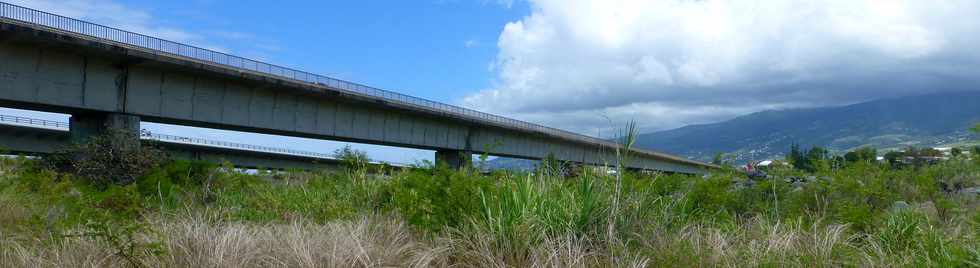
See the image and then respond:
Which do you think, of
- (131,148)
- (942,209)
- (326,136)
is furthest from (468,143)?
(942,209)

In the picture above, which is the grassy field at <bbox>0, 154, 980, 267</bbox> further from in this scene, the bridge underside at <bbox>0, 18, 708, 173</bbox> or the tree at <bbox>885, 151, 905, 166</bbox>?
the tree at <bbox>885, 151, 905, 166</bbox>

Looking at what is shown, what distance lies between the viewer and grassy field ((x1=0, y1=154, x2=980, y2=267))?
689 centimetres

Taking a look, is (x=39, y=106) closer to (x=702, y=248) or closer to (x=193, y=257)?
(x=193, y=257)

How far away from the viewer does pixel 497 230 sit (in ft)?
24.3

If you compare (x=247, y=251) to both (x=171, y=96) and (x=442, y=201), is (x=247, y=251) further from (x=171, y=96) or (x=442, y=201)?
(x=171, y=96)

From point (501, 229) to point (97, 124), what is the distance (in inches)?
936

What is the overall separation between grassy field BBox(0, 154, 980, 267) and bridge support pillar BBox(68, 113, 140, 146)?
15513 millimetres

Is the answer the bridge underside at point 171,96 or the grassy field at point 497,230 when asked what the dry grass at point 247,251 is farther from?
the bridge underside at point 171,96

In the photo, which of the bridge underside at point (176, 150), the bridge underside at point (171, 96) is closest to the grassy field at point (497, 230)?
the bridge underside at point (171, 96)

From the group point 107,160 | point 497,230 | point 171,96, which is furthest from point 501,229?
point 171,96

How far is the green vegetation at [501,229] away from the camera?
6.91 m

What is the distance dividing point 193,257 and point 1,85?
20820 mm

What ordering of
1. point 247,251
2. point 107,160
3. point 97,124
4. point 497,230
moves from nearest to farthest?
point 247,251 → point 497,230 → point 107,160 → point 97,124

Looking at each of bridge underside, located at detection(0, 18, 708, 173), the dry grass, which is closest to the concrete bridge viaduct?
bridge underside, located at detection(0, 18, 708, 173)
